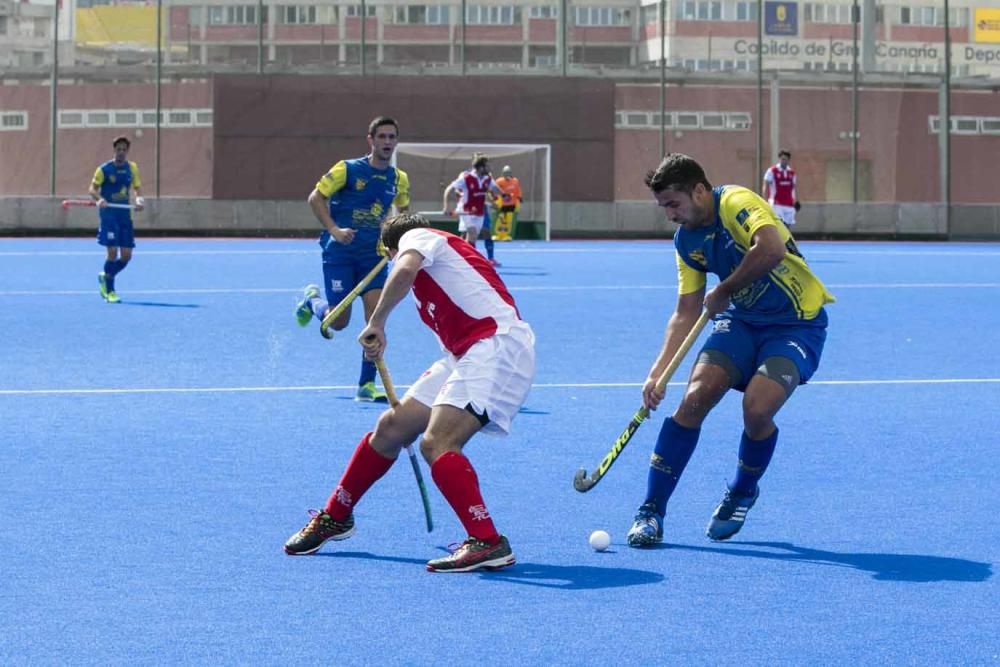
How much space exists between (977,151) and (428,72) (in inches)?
530

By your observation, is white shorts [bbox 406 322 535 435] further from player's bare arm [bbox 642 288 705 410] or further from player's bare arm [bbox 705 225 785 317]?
player's bare arm [bbox 705 225 785 317]

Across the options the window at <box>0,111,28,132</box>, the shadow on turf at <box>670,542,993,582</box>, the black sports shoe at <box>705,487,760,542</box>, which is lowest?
the shadow on turf at <box>670,542,993,582</box>

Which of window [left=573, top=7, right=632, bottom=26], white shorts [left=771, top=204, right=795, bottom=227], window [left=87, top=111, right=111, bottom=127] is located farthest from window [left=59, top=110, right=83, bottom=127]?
white shorts [left=771, top=204, right=795, bottom=227]

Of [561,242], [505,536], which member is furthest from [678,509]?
[561,242]

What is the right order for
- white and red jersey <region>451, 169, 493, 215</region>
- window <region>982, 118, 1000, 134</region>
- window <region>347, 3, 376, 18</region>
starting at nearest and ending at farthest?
white and red jersey <region>451, 169, 493, 215</region>, window <region>982, 118, 1000, 134</region>, window <region>347, 3, 376, 18</region>

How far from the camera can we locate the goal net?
1475 inches

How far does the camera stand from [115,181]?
64.8ft

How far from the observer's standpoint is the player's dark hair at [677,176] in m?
6.31

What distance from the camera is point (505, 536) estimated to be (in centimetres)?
634

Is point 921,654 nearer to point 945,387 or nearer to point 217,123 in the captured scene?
point 945,387

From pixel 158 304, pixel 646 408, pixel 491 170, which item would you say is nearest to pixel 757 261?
pixel 646 408

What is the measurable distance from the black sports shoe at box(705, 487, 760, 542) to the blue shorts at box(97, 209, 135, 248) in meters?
13.7

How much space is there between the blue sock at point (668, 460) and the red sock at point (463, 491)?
824 mm

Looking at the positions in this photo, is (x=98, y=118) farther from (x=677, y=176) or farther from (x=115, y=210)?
(x=677, y=176)
